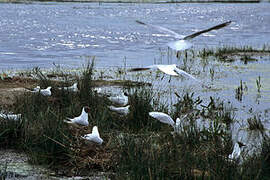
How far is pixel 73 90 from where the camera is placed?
8570mm

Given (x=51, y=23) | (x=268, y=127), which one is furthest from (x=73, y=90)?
(x=51, y=23)

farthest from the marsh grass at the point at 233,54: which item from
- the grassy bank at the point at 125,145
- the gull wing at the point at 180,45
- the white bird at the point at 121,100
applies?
the gull wing at the point at 180,45

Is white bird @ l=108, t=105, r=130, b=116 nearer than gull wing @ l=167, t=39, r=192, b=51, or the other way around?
gull wing @ l=167, t=39, r=192, b=51

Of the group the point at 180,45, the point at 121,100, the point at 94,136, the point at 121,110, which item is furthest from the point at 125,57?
the point at 180,45

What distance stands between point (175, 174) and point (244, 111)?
17.5 feet

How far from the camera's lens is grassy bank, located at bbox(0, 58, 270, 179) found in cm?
477

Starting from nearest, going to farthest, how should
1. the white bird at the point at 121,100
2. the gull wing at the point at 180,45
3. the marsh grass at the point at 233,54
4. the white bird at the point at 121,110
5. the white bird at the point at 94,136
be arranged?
the gull wing at the point at 180,45 < the white bird at the point at 94,136 < the white bird at the point at 121,110 < the white bird at the point at 121,100 < the marsh grass at the point at 233,54

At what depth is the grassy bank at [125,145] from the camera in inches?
188

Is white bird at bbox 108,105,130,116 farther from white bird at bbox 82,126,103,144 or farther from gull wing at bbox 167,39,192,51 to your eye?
gull wing at bbox 167,39,192,51

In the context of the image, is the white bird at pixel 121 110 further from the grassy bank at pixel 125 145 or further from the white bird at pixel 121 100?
the white bird at pixel 121 100

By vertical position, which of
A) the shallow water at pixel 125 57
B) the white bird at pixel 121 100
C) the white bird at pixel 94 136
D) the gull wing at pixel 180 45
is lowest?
the shallow water at pixel 125 57

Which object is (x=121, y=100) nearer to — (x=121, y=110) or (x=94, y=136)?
(x=121, y=110)

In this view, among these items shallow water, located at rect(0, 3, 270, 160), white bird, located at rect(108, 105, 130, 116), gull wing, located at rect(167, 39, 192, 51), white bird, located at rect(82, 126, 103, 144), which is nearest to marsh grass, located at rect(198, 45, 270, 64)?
shallow water, located at rect(0, 3, 270, 160)

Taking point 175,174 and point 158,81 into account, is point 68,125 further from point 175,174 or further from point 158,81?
point 158,81
